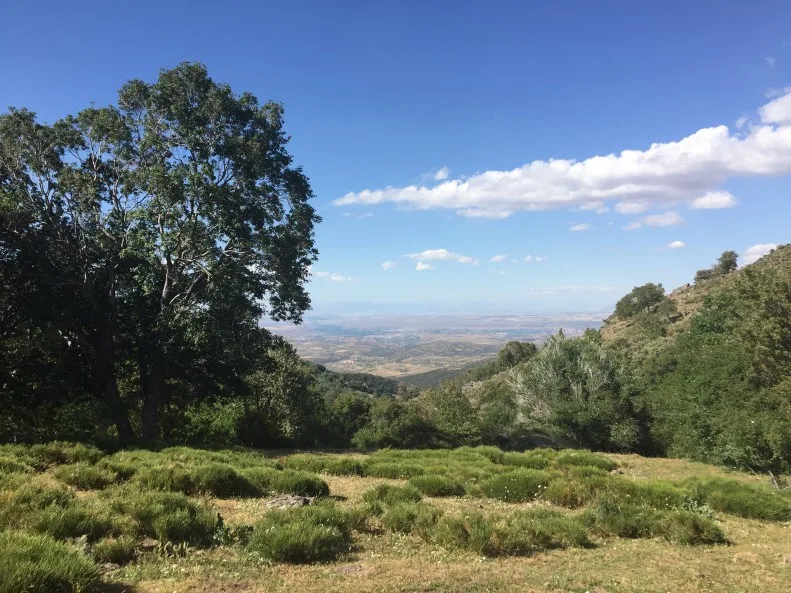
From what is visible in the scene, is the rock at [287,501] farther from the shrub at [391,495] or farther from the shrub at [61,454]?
the shrub at [61,454]

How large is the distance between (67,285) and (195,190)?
6.65 meters

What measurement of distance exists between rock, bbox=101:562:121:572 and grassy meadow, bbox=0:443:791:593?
0.02 meters

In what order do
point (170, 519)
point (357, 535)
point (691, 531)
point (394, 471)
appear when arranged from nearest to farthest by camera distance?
point (170, 519) → point (357, 535) → point (691, 531) → point (394, 471)

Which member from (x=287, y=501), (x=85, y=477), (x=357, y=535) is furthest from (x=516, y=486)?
(x=85, y=477)

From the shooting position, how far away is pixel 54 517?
212 inches

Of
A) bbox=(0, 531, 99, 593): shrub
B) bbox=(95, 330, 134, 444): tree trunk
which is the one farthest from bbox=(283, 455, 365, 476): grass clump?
bbox=(0, 531, 99, 593): shrub

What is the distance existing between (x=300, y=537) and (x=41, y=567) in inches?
105

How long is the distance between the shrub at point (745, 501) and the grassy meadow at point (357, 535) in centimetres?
3

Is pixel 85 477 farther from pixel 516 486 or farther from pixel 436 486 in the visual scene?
pixel 516 486

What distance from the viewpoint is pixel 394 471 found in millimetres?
12914

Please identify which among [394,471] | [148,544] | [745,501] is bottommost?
[394,471]

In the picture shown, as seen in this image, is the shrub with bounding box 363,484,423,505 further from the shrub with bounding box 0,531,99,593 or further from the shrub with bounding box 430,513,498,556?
the shrub with bounding box 0,531,99,593

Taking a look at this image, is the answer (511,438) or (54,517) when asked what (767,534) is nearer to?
(54,517)

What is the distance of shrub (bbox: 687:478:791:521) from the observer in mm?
9453
